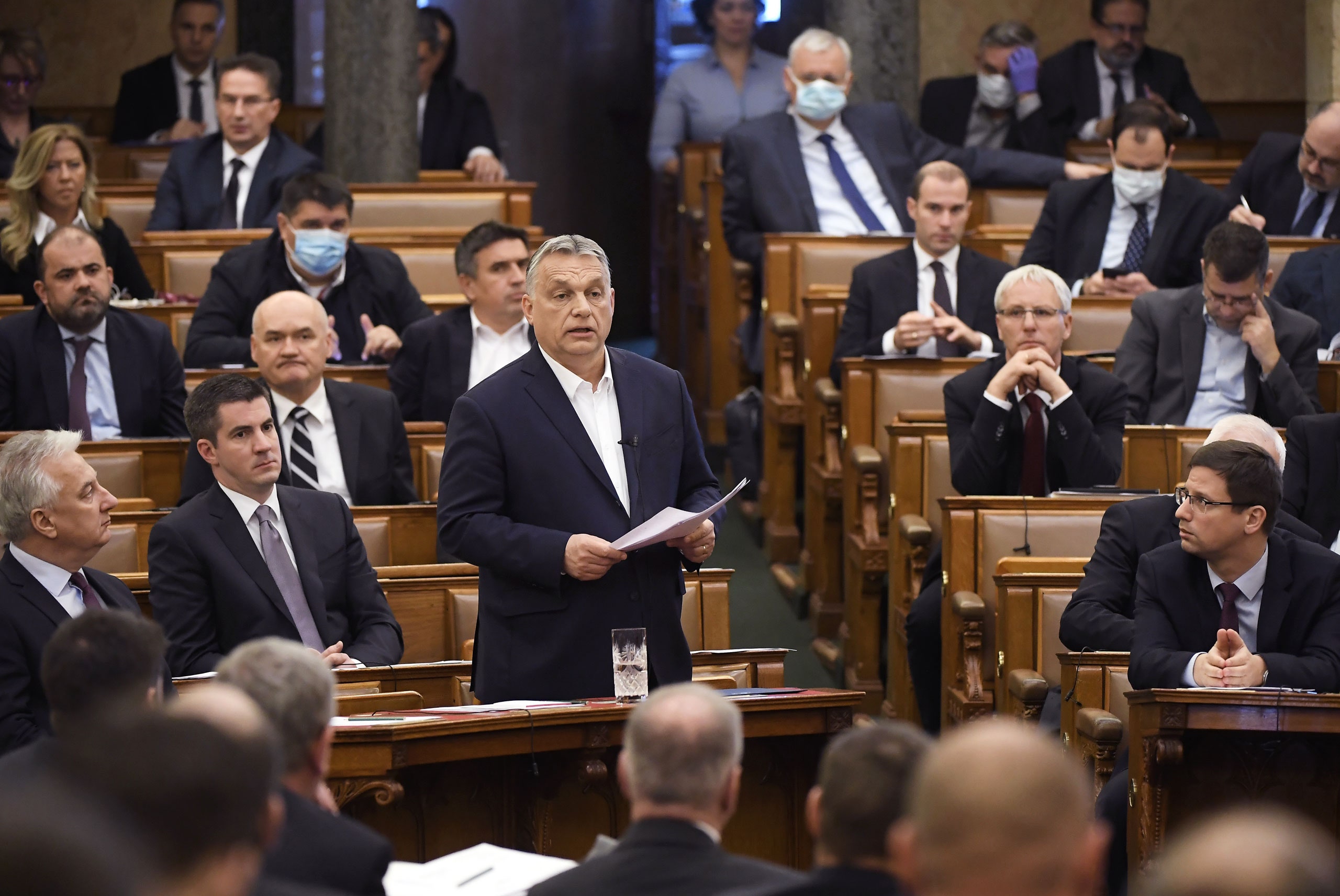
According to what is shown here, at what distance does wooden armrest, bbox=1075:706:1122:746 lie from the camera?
3.69m

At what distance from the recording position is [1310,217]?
6.79 metres

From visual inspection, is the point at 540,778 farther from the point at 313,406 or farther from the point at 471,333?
the point at 471,333

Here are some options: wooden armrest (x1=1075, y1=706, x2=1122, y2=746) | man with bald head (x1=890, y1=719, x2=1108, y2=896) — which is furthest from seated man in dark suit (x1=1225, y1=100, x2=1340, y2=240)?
man with bald head (x1=890, y1=719, x2=1108, y2=896)

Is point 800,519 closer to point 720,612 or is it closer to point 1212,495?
point 720,612

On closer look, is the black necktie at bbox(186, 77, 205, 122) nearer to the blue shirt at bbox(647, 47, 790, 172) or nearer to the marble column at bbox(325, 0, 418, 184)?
the marble column at bbox(325, 0, 418, 184)

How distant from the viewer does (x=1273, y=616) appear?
370 centimetres

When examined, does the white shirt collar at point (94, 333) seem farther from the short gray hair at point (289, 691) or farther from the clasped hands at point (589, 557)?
the short gray hair at point (289, 691)

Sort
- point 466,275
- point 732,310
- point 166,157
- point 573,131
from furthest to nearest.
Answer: point 573,131, point 166,157, point 732,310, point 466,275

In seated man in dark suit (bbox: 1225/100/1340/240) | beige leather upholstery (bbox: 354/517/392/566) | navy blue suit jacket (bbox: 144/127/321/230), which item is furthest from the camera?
navy blue suit jacket (bbox: 144/127/321/230)

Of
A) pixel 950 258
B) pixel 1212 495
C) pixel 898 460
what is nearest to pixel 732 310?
pixel 950 258

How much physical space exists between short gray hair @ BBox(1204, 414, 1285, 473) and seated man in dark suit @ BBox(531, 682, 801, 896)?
7.49 ft

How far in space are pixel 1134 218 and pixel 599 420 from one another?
3532 millimetres

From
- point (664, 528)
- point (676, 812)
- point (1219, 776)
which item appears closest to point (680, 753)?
point (676, 812)

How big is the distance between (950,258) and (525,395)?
282cm
